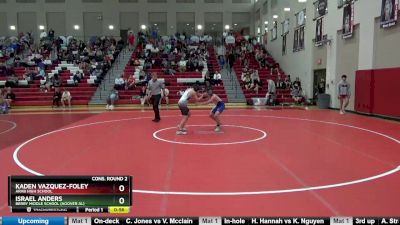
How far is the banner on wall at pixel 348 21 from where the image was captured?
60.1ft

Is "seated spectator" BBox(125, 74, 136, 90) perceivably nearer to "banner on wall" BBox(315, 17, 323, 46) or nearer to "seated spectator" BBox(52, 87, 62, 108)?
"seated spectator" BBox(52, 87, 62, 108)

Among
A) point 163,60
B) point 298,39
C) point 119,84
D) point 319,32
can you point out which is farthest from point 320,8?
point 119,84

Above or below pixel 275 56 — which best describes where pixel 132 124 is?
below

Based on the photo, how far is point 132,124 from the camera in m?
13.7

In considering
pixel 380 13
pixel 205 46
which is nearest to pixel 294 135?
pixel 380 13

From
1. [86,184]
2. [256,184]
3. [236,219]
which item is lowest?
[256,184]

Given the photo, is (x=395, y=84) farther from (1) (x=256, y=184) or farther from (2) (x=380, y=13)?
(1) (x=256, y=184)

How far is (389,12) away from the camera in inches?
592

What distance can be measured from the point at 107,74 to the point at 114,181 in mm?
28010

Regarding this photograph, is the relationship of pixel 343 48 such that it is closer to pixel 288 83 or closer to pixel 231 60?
pixel 288 83

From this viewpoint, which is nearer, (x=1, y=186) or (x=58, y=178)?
(x=58, y=178)

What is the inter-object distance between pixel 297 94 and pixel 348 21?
6.29m
